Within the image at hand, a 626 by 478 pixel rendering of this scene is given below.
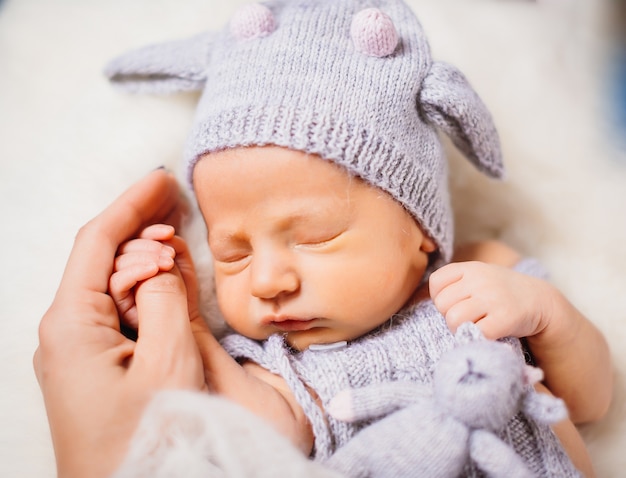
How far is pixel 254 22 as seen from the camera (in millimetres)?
1066

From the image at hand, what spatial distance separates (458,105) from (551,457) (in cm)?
56

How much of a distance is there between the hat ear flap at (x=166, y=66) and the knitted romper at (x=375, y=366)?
1.63ft

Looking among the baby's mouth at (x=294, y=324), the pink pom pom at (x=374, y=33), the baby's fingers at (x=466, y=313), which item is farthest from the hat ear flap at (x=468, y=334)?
the pink pom pom at (x=374, y=33)

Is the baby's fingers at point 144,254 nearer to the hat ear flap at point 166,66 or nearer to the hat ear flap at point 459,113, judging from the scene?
the hat ear flap at point 166,66

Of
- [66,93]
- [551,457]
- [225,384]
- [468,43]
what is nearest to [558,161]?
[468,43]

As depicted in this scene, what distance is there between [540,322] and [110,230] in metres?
0.72

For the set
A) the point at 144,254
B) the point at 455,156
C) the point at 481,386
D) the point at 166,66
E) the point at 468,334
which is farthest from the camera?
the point at 455,156

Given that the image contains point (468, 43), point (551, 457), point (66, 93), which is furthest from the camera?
point (468, 43)

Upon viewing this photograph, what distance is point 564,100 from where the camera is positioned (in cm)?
148

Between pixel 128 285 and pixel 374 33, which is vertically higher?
pixel 374 33

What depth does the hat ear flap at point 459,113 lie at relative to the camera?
41.6 inches

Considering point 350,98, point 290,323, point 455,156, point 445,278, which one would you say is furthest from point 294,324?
point 455,156

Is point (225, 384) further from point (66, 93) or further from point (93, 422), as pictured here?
point (66, 93)

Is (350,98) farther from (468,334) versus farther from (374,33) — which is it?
(468,334)
